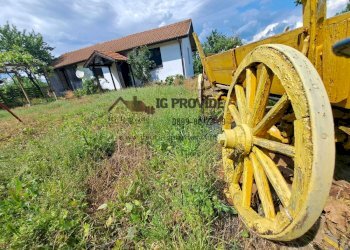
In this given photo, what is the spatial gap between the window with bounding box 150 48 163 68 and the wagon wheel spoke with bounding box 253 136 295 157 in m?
15.1

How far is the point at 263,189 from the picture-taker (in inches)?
52.6

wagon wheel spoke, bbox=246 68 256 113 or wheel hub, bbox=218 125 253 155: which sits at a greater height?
wagon wheel spoke, bbox=246 68 256 113

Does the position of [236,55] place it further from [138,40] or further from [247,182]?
[138,40]

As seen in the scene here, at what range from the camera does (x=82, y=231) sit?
5.85ft

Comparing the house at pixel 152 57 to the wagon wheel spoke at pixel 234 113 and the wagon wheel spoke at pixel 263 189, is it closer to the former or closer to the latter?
the wagon wheel spoke at pixel 234 113

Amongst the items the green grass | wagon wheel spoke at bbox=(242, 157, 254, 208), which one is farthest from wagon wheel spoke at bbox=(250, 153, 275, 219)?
the green grass

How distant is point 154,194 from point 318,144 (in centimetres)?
169

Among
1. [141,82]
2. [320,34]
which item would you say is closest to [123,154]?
[320,34]

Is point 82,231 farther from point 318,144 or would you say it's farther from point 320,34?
point 320,34

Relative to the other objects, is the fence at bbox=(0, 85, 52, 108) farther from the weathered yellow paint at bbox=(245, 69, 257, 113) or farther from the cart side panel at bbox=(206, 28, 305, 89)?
the weathered yellow paint at bbox=(245, 69, 257, 113)

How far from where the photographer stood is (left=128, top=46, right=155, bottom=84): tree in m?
14.5

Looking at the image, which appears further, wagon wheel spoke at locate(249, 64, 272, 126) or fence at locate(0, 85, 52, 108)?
fence at locate(0, 85, 52, 108)

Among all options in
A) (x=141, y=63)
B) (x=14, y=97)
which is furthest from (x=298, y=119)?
(x=14, y=97)

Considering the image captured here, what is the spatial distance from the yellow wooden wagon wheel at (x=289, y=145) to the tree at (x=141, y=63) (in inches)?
549
